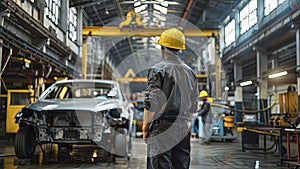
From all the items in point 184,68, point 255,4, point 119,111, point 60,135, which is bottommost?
point 60,135

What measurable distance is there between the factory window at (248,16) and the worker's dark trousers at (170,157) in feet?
44.9

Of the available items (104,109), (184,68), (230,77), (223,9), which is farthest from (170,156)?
(230,77)

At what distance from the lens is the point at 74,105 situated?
590cm

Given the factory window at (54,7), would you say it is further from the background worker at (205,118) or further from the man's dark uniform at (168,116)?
the background worker at (205,118)

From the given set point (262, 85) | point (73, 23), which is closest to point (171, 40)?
point (73, 23)

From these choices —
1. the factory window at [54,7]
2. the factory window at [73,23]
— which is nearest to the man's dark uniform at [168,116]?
the factory window at [54,7]

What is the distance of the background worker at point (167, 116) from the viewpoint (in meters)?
2.48

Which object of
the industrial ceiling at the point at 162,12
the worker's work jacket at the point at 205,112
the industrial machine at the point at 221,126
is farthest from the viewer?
the industrial machine at the point at 221,126

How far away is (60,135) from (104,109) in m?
0.85

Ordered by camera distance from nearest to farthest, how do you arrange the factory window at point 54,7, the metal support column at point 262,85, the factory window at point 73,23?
1. the factory window at point 54,7
2. the factory window at point 73,23
3. the metal support column at point 262,85

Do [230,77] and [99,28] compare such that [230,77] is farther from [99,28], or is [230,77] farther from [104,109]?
[104,109]

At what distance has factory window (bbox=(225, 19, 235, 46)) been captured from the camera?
1916 cm

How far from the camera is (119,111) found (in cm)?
607

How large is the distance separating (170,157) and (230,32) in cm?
1830
